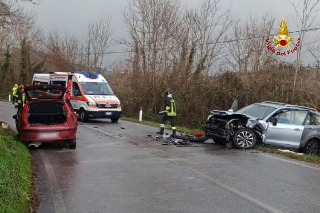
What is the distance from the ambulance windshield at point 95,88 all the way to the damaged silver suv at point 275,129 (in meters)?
9.62

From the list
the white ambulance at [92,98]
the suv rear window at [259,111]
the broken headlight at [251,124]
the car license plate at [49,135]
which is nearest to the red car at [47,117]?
the car license plate at [49,135]

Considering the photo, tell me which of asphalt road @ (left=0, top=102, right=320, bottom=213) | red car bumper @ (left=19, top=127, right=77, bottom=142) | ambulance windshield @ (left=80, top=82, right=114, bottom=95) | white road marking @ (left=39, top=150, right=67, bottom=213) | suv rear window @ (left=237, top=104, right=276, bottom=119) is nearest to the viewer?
white road marking @ (left=39, top=150, right=67, bottom=213)

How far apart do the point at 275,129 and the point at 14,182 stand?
8.29m

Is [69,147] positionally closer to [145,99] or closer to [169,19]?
[145,99]

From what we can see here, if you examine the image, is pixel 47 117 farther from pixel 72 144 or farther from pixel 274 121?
pixel 274 121

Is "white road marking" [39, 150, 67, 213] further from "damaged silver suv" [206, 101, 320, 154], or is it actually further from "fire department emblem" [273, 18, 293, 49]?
"fire department emblem" [273, 18, 293, 49]

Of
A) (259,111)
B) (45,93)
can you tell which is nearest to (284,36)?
(259,111)

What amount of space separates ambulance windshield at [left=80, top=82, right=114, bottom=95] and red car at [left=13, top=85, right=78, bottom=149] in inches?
314

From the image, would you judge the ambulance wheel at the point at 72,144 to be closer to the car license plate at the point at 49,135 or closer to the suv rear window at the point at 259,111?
the car license plate at the point at 49,135

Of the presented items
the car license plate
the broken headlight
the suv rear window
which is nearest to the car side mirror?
the suv rear window

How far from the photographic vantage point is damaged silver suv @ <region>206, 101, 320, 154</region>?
11.5 m

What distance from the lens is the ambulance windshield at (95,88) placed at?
19.6m

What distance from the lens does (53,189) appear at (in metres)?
6.37

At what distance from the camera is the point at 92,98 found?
1905 cm
